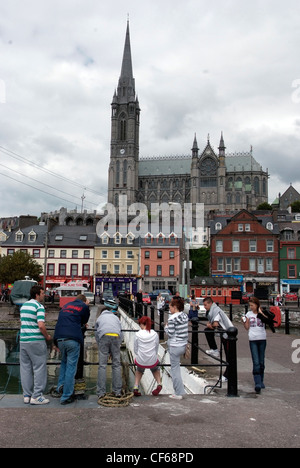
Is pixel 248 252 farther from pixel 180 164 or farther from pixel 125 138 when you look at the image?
pixel 125 138

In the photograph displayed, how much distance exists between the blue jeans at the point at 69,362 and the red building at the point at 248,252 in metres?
53.2

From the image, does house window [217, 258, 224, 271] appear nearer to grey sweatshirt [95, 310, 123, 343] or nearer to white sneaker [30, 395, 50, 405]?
grey sweatshirt [95, 310, 123, 343]

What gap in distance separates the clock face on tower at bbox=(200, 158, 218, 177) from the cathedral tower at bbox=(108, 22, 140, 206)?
83.2ft

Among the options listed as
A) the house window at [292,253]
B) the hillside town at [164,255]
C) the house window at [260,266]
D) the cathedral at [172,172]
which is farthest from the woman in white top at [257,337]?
the cathedral at [172,172]

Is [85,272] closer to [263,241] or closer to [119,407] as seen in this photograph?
[263,241]

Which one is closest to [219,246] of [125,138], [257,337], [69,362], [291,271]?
[291,271]

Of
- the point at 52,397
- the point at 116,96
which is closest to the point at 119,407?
the point at 52,397

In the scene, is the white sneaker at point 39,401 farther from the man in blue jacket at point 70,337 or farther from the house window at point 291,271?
the house window at point 291,271

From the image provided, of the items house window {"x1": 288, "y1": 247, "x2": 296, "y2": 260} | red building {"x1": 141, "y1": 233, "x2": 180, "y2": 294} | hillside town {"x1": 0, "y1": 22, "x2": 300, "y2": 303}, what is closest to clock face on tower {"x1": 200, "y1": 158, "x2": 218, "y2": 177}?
hillside town {"x1": 0, "y1": 22, "x2": 300, "y2": 303}

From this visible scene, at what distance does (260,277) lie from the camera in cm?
5847

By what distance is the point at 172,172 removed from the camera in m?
160

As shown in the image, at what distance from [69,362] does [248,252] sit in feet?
178

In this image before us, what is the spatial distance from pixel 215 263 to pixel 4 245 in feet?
104

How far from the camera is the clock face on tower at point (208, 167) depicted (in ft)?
492
